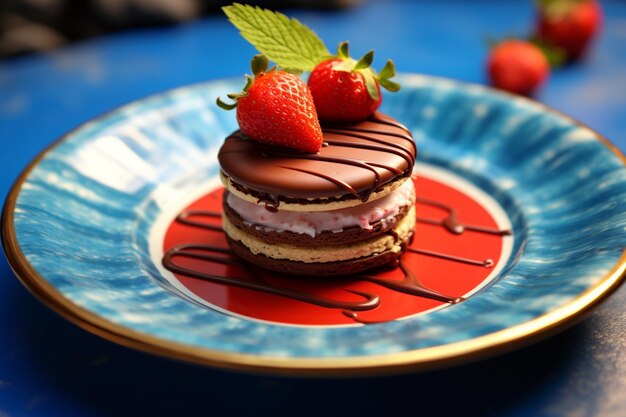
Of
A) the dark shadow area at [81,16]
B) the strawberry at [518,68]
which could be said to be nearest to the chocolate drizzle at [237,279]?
the strawberry at [518,68]

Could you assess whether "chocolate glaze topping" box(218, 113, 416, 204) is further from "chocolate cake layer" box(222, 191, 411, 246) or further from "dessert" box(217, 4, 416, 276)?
"chocolate cake layer" box(222, 191, 411, 246)

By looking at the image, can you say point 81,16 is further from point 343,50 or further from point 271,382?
point 271,382

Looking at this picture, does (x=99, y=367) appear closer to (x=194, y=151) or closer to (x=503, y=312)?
(x=503, y=312)

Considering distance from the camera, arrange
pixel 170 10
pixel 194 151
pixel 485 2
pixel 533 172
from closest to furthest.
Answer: pixel 533 172
pixel 194 151
pixel 170 10
pixel 485 2

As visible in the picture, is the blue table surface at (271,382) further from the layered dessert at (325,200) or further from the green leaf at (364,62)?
the green leaf at (364,62)

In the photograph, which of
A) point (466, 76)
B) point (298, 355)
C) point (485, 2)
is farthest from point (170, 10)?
point (298, 355)

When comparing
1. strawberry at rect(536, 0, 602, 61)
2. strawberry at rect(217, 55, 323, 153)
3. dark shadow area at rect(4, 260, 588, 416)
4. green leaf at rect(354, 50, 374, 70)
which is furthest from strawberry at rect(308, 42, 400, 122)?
strawberry at rect(536, 0, 602, 61)
